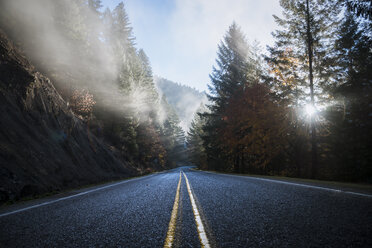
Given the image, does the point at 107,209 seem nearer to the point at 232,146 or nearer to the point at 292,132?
the point at 292,132

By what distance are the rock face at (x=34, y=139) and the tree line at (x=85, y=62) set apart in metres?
3.42

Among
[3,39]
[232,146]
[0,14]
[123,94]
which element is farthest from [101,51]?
[232,146]

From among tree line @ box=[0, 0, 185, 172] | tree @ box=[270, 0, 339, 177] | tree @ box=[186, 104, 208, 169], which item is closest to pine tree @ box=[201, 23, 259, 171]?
tree @ box=[270, 0, 339, 177]

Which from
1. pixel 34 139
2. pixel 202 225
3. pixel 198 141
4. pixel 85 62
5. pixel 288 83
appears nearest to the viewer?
pixel 202 225

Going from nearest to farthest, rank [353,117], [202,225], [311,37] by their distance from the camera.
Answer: [202,225], [311,37], [353,117]

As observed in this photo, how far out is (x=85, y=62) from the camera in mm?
20547

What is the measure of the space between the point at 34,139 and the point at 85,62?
13.5m

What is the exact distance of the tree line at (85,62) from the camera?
47.0ft

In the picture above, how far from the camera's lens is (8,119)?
29.3ft

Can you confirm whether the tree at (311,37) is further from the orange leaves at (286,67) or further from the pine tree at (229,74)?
the pine tree at (229,74)

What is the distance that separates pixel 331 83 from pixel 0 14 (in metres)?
23.7

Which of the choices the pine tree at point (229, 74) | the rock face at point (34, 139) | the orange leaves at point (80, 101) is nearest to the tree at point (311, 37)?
the pine tree at point (229, 74)

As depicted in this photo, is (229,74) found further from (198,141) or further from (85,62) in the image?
(198,141)

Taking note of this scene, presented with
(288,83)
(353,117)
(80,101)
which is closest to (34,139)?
Result: (80,101)
